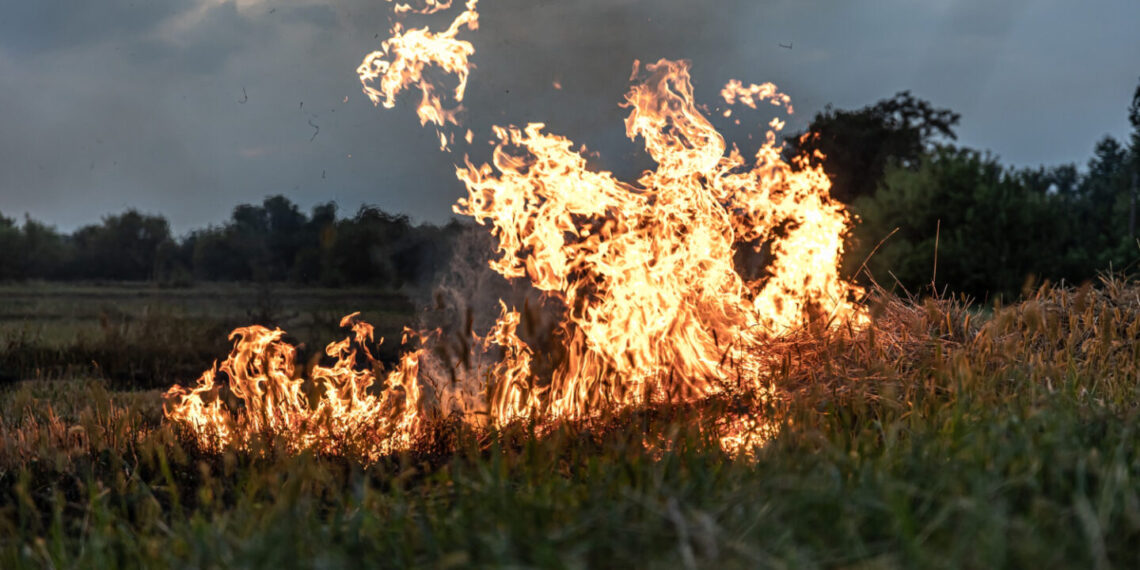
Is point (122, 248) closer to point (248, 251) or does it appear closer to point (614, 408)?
point (248, 251)

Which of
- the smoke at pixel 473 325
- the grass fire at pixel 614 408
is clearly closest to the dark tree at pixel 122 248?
the grass fire at pixel 614 408

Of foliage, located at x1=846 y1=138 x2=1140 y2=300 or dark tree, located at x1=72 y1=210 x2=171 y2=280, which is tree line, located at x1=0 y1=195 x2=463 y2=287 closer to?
dark tree, located at x1=72 y1=210 x2=171 y2=280

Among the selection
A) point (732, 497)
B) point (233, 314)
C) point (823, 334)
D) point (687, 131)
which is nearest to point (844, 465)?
point (732, 497)

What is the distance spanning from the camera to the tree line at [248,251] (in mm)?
19359

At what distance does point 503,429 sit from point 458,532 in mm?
3258

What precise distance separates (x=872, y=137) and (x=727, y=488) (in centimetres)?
4052

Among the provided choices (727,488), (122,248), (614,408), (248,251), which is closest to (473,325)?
(614,408)

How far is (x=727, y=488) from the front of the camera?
443cm

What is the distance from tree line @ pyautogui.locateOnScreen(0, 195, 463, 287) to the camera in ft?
63.5

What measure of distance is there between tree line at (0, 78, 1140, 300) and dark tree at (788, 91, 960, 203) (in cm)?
188

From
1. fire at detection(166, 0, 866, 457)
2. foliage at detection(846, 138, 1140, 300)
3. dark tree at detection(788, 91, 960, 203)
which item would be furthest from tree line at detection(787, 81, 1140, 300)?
fire at detection(166, 0, 866, 457)

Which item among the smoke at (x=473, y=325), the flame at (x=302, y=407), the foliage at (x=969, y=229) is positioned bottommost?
the flame at (x=302, y=407)

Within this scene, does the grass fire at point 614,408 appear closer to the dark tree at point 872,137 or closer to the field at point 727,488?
the field at point 727,488

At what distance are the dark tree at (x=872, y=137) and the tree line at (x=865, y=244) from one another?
1884 mm
